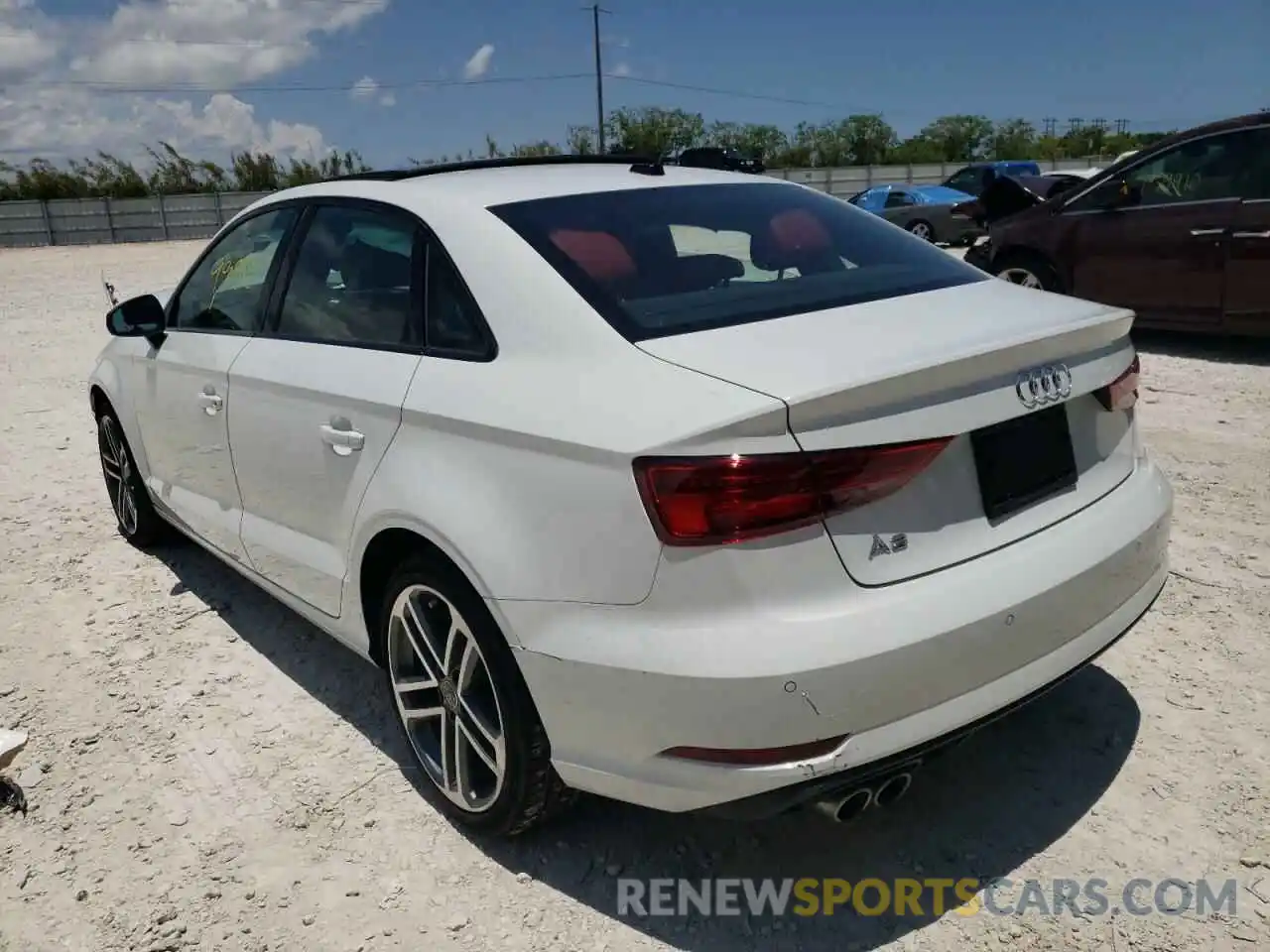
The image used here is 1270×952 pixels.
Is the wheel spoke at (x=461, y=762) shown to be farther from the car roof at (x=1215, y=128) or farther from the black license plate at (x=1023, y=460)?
the car roof at (x=1215, y=128)

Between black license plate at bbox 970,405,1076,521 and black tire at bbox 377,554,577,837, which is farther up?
black license plate at bbox 970,405,1076,521

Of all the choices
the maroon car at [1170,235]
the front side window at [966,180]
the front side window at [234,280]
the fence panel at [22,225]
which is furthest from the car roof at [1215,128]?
the fence panel at [22,225]

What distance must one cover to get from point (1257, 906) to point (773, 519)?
1.47m

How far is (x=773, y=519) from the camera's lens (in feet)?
6.39

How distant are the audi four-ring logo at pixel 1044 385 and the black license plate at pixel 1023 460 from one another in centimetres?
3

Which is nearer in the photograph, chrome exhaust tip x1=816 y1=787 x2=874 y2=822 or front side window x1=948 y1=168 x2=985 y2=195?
chrome exhaust tip x1=816 y1=787 x2=874 y2=822

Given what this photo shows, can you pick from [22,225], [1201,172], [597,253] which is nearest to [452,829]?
[597,253]

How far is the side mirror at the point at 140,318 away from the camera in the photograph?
13.5ft

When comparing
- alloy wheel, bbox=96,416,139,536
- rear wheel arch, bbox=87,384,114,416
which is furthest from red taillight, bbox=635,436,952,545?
rear wheel arch, bbox=87,384,114,416

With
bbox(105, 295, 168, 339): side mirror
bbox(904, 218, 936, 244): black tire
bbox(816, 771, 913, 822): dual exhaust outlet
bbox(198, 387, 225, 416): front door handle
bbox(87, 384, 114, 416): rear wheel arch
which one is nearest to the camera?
bbox(816, 771, 913, 822): dual exhaust outlet

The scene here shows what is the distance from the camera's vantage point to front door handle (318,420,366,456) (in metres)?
2.78

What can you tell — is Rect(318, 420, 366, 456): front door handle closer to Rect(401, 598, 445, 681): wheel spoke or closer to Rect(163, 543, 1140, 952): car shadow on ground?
Rect(401, 598, 445, 681): wheel spoke

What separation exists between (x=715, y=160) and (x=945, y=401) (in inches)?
98.6

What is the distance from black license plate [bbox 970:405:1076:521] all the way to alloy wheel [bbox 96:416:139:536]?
4.03 metres
